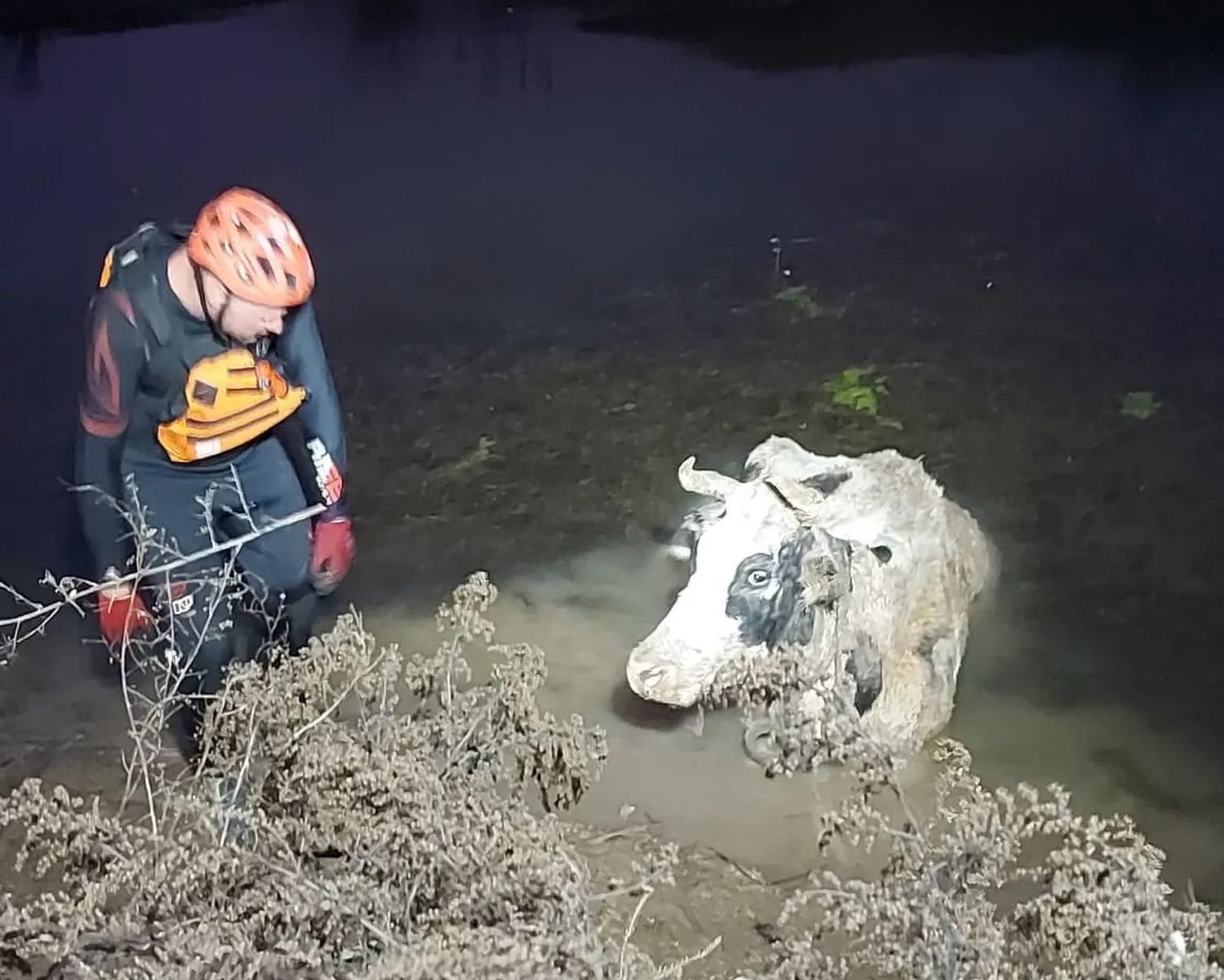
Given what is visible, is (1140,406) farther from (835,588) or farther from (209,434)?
(209,434)

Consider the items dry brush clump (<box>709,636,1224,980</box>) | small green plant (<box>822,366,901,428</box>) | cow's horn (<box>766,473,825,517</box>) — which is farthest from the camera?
small green plant (<box>822,366,901,428</box>)

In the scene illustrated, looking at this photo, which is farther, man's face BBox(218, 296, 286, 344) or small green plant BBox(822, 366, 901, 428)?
small green plant BBox(822, 366, 901, 428)

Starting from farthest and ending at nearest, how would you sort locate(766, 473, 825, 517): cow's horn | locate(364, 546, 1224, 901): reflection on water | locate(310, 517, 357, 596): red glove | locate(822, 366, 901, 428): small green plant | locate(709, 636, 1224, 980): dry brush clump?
locate(822, 366, 901, 428): small green plant < locate(766, 473, 825, 517): cow's horn < locate(310, 517, 357, 596): red glove < locate(364, 546, 1224, 901): reflection on water < locate(709, 636, 1224, 980): dry brush clump

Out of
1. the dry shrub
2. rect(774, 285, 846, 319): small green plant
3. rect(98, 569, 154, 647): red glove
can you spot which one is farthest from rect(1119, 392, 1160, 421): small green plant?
rect(98, 569, 154, 647): red glove

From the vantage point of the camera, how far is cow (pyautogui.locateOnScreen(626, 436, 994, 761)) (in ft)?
6.32

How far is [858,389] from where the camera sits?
2314 millimetres

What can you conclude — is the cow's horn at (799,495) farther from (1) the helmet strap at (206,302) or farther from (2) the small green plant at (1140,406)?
(1) the helmet strap at (206,302)

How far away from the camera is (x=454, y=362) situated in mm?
2418

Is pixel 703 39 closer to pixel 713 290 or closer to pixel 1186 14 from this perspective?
pixel 713 290

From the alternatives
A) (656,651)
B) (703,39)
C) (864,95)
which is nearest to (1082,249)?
(864,95)

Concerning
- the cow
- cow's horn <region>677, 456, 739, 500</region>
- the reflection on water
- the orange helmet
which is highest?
the orange helmet

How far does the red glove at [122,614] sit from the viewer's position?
184 centimetres

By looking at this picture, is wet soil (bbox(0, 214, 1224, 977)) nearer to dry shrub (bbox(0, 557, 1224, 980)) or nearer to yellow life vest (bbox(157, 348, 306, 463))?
dry shrub (bbox(0, 557, 1224, 980))

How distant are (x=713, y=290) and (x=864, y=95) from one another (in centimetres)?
53
